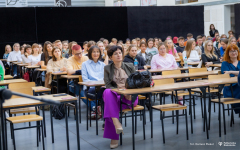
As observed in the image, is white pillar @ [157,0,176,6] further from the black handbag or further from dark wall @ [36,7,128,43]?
the black handbag

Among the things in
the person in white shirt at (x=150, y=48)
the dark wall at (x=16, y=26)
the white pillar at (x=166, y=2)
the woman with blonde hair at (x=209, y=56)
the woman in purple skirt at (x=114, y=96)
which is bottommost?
the woman in purple skirt at (x=114, y=96)

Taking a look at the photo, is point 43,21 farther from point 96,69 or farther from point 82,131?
point 82,131

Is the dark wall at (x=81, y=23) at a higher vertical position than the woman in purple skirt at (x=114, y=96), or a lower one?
higher

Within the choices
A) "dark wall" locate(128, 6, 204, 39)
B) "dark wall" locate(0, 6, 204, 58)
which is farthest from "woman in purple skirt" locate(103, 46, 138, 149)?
"dark wall" locate(128, 6, 204, 39)

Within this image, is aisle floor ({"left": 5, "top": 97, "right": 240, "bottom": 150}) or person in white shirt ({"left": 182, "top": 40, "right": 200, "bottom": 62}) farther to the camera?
person in white shirt ({"left": 182, "top": 40, "right": 200, "bottom": 62})

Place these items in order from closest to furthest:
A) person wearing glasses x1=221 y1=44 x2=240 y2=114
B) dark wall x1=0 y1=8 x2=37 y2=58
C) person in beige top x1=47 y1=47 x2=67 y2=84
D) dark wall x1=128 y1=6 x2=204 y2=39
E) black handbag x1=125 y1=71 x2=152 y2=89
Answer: black handbag x1=125 y1=71 x2=152 y2=89
person wearing glasses x1=221 y1=44 x2=240 y2=114
person in beige top x1=47 y1=47 x2=67 y2=84
dark wall x1=0 y1=8 x2=37 y2=58
dark wall x1=128 y1=6 x2=204 y2=39

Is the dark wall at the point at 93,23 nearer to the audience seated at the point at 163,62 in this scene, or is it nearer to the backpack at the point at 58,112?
the audience seated at the point at 163,62

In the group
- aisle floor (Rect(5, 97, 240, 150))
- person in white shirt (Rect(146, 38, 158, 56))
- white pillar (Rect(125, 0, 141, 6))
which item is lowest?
aisle floor (Rect(5, 97, 240, 150))

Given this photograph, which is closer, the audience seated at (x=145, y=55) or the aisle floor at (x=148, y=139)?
the aisle floor at (x=148, y=139)

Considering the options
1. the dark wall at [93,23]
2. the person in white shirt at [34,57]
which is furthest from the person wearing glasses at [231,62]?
the dark wall at [93,23]

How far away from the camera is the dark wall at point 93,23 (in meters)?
12.8

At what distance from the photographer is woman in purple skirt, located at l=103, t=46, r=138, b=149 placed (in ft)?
13.4

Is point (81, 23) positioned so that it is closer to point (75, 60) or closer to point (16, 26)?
point (16, 26)

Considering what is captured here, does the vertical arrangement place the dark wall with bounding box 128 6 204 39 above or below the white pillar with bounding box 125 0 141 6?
below
